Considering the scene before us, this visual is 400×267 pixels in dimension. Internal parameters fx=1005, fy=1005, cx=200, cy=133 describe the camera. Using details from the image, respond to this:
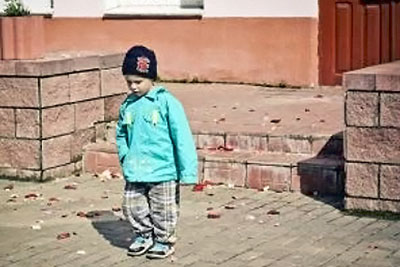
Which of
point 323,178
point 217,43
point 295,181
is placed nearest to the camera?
point 323,178

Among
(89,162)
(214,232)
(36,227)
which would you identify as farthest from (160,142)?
(89,162)

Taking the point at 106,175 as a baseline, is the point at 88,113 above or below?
above

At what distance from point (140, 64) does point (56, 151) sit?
3396 millimetres

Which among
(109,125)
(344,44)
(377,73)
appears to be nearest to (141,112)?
(377,73)

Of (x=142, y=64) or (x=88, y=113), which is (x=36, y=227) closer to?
(x=142, y=64)

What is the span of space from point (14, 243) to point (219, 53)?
22.0 ft

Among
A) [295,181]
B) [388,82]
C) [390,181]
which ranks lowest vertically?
[295,181]

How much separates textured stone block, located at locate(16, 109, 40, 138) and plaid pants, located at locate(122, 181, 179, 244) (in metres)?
2.95

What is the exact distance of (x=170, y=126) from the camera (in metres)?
7.02

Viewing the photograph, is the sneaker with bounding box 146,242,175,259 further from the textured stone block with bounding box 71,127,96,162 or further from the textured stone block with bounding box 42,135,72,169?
the textured stone block with bounding box 71,127,96,162

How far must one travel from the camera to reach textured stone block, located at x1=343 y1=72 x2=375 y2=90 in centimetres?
809

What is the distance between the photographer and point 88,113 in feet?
34.7

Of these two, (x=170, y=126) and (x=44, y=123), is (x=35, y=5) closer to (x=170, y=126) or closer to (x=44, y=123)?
(x=44, y=123)

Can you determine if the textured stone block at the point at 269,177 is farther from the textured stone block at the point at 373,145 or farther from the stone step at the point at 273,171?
the textured stone block at the point at 373,145
